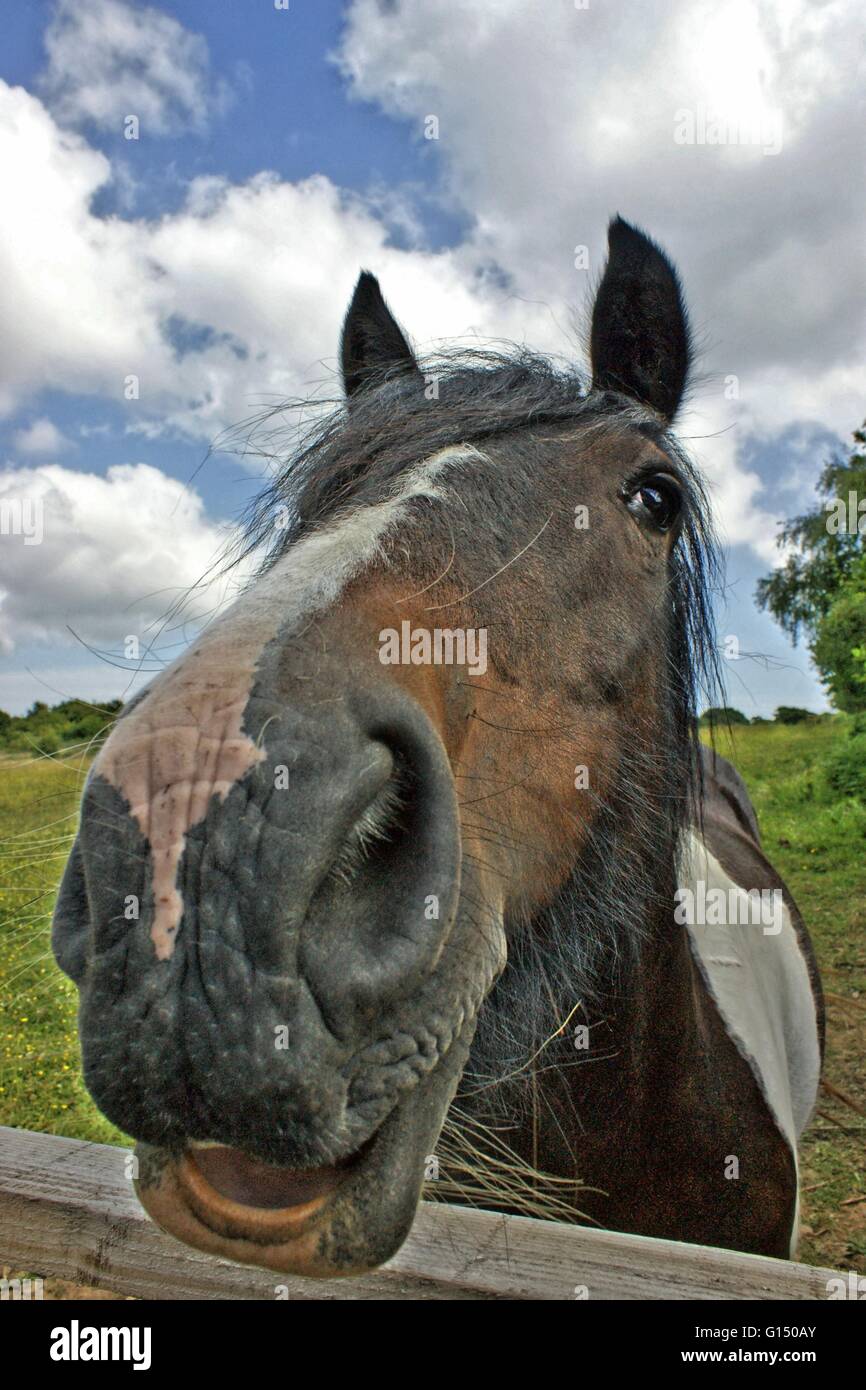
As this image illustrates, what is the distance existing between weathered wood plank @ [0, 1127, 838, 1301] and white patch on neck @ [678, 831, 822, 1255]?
112cm

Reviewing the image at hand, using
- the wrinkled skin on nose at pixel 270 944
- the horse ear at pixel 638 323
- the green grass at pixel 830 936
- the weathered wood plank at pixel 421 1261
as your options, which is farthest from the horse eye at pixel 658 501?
the weathered wood plank at pixel 421 1261

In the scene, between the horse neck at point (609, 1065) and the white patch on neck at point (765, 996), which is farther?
the white patch on neck at point (765, 996)

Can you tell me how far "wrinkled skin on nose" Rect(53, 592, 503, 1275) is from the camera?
1.10 m

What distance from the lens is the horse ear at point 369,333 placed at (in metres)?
3.15

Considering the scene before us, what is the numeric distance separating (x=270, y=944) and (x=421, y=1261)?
4.08ft

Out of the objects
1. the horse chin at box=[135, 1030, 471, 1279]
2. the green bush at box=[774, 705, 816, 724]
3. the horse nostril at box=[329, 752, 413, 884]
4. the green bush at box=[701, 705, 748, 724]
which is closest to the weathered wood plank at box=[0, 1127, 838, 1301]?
the horse chin at box=[135, 1030, 471, 1279]

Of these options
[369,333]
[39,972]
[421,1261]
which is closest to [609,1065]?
[421,1261]

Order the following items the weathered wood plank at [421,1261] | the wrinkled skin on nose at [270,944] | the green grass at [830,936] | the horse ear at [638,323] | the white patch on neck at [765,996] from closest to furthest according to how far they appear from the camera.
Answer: the wrinkled skin on nose at [270,944], the weathered wood plank at [421,1261], the horse ear at [638,323], the white patch on neck at [765,996], the green grass at [830,936]

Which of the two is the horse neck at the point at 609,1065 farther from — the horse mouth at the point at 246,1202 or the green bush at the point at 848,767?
the green bush at the point at 848,767

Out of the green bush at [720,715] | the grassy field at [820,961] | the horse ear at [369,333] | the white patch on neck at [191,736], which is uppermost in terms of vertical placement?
the horse ear at [369,333]

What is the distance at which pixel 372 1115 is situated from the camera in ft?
4.00

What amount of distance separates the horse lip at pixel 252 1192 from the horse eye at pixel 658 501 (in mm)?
1778

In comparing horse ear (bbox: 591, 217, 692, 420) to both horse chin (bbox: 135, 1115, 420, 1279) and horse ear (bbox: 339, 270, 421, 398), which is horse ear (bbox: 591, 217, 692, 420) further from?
horse chin (bbox: 135, 1115, 420, 1279)

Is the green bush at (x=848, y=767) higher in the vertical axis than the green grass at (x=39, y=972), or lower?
higher
